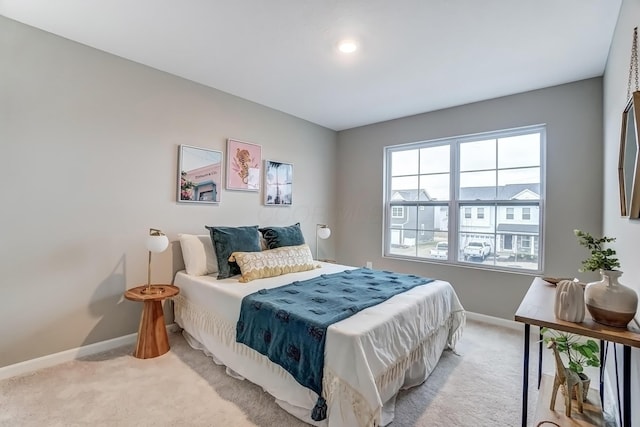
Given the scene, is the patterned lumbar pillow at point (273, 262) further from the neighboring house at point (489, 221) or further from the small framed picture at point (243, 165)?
the neighboring house at point (489, 221)

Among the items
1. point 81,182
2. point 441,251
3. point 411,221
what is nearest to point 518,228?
point 441,251

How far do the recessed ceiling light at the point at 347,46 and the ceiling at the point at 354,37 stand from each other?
0.17 feet

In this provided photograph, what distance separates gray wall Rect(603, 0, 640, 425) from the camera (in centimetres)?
146

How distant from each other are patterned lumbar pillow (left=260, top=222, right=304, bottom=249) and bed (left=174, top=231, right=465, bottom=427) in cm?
41

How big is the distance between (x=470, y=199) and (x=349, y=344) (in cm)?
275

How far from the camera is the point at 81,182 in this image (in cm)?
238

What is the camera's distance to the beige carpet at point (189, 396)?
1704 mm

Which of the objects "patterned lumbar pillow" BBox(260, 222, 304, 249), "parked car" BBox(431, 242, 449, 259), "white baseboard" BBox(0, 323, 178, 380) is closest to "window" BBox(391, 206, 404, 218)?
"parked car" BBox(431, 242, 449, 259)

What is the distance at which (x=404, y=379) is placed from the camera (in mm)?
1950

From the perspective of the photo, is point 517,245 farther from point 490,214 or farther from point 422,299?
point 422,299

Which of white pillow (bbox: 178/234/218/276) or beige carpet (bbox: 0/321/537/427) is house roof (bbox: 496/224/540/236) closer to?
beige carpet (bbox: 0/321/537/427)

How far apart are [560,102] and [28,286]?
4.89 meters

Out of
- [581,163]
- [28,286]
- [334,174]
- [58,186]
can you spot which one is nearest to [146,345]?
[28,286]

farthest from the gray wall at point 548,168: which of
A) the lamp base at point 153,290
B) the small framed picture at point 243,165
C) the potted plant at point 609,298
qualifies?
the lamp base at point 153,290
